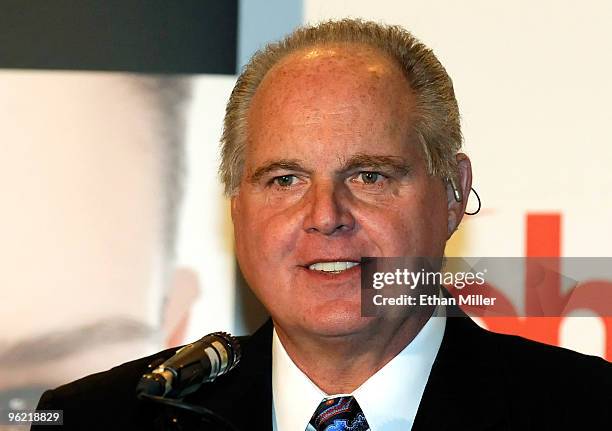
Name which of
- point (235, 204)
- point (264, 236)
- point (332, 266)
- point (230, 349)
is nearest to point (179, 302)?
point (235, 204)

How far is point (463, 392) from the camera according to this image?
2.33 m

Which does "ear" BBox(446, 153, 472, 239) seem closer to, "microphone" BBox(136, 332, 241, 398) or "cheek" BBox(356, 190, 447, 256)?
"cheek" BBox(356, 190, 447, 256)

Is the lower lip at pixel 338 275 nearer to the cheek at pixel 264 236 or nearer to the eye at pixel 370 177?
the cheek at pixel 264 236

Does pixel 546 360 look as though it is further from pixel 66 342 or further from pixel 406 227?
pixel 66 342

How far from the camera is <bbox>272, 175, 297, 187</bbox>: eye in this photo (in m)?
2.35

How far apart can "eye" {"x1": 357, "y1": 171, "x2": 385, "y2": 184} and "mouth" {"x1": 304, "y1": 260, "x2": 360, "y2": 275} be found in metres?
0.18

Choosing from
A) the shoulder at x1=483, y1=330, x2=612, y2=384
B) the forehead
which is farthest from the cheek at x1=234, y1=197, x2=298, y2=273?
the shoulder at x1=483, y1=330, x2=612, y2=384

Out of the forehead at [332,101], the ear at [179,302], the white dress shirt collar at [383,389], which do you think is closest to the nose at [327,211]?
the forehead at [332,101]

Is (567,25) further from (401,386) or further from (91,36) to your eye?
(91,36)

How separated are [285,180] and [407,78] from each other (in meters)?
0.37

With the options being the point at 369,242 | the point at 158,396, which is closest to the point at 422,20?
the point at 369,242

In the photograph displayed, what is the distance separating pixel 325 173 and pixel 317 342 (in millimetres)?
363

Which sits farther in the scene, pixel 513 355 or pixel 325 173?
pixel 513 355

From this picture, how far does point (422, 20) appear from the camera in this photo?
2814 millimetres
